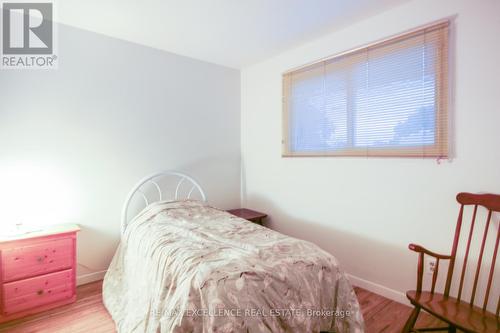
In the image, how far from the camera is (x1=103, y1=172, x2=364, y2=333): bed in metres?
1.24

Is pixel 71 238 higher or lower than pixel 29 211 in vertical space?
lower

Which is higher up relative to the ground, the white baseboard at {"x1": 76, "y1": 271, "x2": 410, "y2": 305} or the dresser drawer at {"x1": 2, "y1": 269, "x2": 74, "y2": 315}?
the dresser drawer at {"x1": 2, "y1": 269, "x2": 74, "y2": 315}

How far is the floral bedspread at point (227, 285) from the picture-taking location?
1.24 m

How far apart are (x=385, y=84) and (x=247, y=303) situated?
2.02 m

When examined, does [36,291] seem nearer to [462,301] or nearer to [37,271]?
[37,271]

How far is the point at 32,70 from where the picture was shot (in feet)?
7.39

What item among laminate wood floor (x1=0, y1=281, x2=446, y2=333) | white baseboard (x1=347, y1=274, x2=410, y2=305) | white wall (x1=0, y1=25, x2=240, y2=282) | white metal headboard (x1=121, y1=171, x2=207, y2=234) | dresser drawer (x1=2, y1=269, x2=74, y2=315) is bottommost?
laminate wood floor (x1=0, y1=281, x2=446, y2=333)

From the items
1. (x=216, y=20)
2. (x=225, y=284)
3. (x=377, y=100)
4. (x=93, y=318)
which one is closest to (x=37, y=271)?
(x=93, y=318)

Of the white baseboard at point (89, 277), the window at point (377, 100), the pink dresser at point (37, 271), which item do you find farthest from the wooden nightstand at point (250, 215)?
the pink dresser at point (37, 271)

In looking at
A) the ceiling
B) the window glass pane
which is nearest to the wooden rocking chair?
the window glass pane

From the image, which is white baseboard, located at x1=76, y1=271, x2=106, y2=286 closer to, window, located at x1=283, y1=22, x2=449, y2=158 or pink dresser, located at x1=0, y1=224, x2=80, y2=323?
pink dresser, located at x1=0, y1=224, x2=80, y2=323

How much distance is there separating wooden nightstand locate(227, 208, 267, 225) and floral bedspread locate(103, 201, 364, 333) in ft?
3.05

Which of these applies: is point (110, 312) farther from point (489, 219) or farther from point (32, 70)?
point (489, 219)

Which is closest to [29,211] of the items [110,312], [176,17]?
[110,312]
